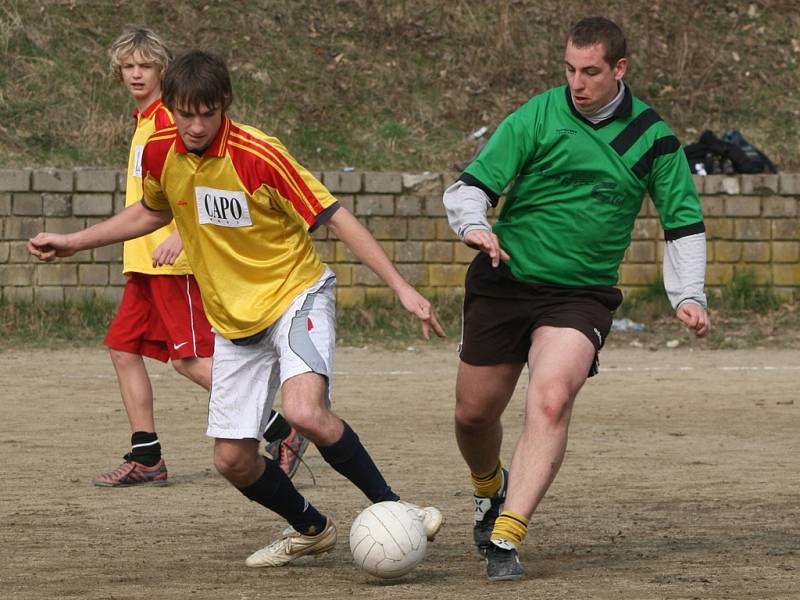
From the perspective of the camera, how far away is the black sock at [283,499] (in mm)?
5359

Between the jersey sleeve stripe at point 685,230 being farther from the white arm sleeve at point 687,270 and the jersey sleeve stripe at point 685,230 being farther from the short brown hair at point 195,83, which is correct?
the short brown hair at point 195,83

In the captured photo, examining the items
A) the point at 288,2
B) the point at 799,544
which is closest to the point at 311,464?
the point at 799,544

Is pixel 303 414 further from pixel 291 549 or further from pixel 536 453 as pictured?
pixel 536 453

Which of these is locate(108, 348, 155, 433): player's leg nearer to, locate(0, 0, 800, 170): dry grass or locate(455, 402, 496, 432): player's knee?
locate(455, 402, 496, 432): player's knee

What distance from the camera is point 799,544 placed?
5754 mm

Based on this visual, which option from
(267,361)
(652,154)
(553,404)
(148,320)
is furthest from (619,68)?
(148,320)

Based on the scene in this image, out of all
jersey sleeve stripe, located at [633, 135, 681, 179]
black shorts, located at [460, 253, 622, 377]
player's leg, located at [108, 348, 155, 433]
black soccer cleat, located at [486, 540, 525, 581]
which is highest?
jersey sleeve stripe, located at [633, 135, 681, 179]

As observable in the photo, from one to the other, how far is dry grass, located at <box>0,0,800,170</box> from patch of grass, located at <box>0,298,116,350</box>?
2486mm

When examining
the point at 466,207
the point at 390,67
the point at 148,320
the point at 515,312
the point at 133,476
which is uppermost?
the point at 390,67

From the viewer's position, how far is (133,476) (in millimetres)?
7379

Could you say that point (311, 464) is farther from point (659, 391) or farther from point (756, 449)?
point (659, 391)

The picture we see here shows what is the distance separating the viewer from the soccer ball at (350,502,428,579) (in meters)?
5.01

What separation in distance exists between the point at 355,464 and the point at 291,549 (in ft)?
1.54

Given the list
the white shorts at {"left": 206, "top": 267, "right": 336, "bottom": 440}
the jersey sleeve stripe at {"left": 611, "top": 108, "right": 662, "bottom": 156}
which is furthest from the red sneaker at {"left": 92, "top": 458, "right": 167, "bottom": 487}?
the jersey sleeve stripe at {"left": 611, "top": 108, "right": 662, "bottom": 156}
